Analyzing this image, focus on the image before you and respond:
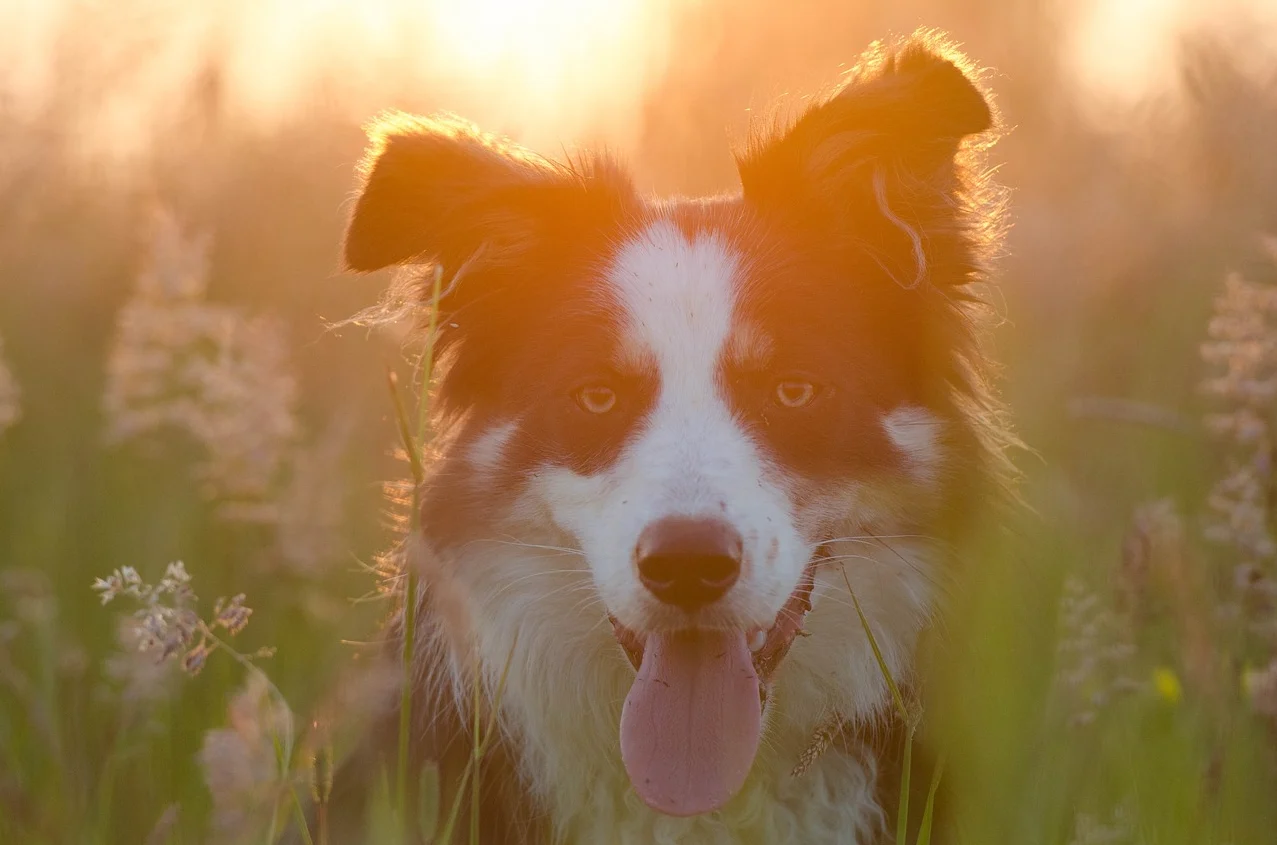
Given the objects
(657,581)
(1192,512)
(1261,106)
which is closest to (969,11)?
(1261,106)

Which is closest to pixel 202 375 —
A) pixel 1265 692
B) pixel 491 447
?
pixel 491 447

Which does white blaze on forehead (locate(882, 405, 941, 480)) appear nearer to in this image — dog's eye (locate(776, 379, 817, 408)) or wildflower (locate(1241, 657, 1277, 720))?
dog's eye (locate(776, 379, 817, 408))

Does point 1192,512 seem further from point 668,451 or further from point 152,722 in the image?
point 152,722

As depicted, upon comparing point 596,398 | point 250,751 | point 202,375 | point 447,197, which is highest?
point 447,197

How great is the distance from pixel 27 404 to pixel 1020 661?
4.74m

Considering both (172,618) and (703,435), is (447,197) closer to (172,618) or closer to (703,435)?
(703,435)

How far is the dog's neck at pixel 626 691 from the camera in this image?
2.73 meters

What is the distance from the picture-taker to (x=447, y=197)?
2.90 metres

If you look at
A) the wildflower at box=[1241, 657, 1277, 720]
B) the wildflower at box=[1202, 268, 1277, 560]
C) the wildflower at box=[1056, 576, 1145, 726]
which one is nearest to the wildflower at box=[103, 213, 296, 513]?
the wildflower at box=[1056, 576, 1145, 726]

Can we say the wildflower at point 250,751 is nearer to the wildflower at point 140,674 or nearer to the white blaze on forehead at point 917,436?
the wildflower at point 140,674

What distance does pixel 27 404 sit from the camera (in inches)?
227

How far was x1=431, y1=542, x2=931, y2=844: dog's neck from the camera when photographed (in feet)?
8.96

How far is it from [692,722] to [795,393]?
747mm

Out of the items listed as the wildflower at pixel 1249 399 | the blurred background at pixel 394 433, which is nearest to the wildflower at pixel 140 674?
the blurred background at pixel 394 433
